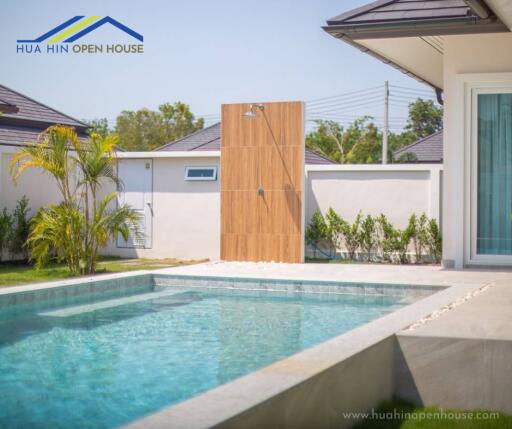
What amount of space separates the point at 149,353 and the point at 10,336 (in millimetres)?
1669

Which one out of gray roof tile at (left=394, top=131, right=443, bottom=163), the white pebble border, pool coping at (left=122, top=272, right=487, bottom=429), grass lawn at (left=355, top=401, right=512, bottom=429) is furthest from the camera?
gray roof tile at (left=394, top=131, right=443, bottom=163)

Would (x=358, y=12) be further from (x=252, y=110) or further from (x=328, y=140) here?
(x=328, y=140)

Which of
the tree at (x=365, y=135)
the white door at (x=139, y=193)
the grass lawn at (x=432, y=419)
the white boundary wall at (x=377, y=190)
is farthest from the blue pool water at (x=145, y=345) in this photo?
the tree at (x=365, y=135)

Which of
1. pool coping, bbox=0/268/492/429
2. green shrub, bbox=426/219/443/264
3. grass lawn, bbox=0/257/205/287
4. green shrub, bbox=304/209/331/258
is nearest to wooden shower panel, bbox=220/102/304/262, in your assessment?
green shrub, bbox=304/209/331/258

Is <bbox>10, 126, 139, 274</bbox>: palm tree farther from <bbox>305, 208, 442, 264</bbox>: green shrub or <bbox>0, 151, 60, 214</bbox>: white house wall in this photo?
<bbox>305, 208, 442, 264</bbox>: green shrub

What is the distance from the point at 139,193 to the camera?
15.6 metres

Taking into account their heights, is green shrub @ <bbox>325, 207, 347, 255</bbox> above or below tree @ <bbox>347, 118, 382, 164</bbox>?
below

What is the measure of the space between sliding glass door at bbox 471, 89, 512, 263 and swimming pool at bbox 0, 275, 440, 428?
229cm

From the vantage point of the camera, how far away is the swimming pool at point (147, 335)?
5000mm

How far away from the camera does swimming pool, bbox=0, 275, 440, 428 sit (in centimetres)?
500

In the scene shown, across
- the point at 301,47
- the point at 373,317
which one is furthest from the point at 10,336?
the point at 301,47

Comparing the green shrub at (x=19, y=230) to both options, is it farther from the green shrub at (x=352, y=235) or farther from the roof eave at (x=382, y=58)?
the roof eave at (x=382, y=58)

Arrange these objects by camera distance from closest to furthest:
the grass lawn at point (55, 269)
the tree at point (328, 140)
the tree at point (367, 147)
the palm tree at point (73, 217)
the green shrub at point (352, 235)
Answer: the grass lawn at point (55, 269)
the palm tree at point (73, 217)
the green shrub at point (352, 235)
the tree at point (367, 147)
the tree at point (328, 140)

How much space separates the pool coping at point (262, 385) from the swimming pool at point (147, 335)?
40.2 inches
